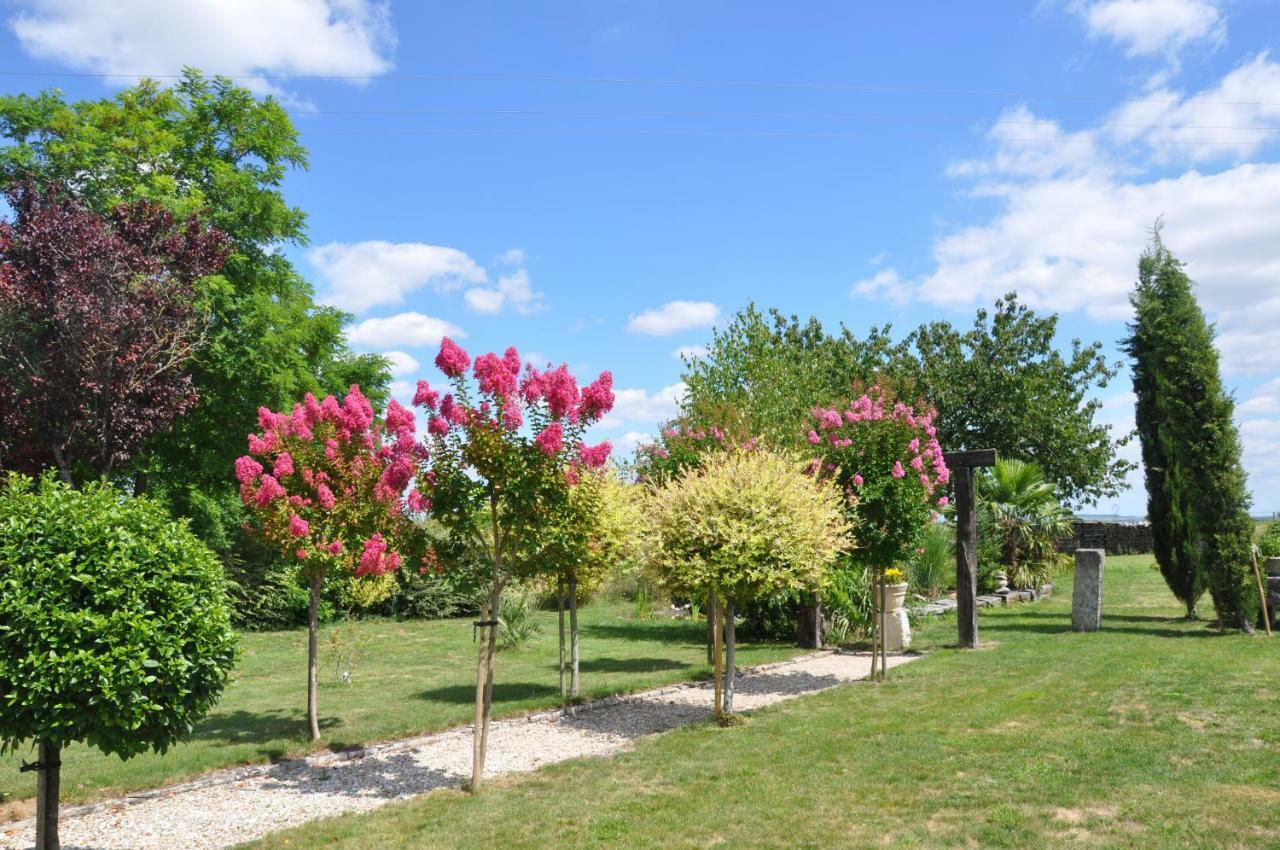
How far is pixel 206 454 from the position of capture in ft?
59.4

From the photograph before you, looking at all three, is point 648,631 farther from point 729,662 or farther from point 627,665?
point 729,662

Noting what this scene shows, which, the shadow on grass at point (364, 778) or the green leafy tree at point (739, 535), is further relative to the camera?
the green leafy tree at point (739, 535)

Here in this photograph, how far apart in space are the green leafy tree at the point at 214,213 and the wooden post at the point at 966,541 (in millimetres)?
13114

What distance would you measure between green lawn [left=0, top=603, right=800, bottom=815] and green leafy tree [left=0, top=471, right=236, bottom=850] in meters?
2.69

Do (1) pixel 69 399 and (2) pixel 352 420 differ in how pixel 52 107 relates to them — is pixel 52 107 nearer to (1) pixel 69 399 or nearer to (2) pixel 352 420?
(1) pixel 69 399

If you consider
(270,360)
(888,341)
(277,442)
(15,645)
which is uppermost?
(888,341)

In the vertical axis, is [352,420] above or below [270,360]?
below

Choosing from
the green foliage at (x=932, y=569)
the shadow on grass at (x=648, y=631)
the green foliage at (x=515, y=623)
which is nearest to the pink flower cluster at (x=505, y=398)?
the green foliage at (x=515, y=623)

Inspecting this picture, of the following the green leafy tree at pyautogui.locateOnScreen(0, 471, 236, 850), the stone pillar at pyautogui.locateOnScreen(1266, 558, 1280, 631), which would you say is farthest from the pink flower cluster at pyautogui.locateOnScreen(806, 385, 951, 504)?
the green leafy tree at pyautogui.locateOnScreen(0, 471, 236, 850)

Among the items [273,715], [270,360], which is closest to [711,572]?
[273,715]

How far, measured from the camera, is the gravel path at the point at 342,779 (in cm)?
618

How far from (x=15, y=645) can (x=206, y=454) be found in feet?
A: 47.6

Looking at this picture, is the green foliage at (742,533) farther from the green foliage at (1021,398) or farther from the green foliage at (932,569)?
the green foliage at (1021,398)

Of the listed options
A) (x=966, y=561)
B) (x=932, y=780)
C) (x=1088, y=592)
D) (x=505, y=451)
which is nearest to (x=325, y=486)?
(x=505, y=451)
